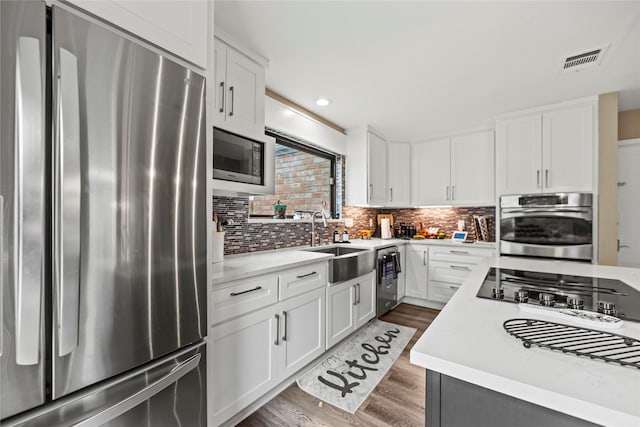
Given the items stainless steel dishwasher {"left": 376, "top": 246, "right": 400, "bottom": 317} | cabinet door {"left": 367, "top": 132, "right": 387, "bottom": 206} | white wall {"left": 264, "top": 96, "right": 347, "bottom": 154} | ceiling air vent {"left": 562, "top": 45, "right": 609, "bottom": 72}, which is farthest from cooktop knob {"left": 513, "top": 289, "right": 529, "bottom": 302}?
cabinet door {"left": 367, "top": 132, "right": 387, "bottom": 206}

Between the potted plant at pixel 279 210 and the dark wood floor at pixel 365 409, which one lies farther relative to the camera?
the potted plant at pixel 279 210

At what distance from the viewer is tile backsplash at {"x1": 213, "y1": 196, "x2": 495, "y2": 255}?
223 centimetres

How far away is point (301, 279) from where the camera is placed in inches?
78.1

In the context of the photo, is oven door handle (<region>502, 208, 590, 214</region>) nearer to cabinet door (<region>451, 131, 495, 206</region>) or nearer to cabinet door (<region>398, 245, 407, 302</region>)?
cabinet door (<region>451, 131, 495, 206</region>)

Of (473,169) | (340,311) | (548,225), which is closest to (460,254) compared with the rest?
(548,225)

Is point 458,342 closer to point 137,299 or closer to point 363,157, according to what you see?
point 137,299

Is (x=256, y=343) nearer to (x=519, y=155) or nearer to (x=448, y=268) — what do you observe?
(x=448, y=268)

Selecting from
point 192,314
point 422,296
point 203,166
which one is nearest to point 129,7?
point 203,166

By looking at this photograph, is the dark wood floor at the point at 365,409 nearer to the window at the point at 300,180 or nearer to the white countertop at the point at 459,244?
the window at the point at 300,180

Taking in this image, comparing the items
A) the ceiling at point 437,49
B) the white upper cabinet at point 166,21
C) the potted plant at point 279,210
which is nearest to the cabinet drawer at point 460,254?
the ceiling at point 437,49

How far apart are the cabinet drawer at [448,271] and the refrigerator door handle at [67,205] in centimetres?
358

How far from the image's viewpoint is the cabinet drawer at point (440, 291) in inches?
136

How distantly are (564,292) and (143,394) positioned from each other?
1.71 m

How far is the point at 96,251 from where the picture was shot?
84 cm
